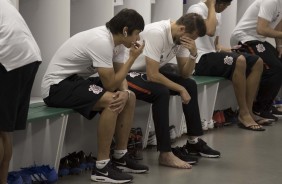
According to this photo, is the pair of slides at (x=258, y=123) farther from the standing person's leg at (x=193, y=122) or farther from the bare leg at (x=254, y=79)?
the standing person's leg at (x=193, y=122)

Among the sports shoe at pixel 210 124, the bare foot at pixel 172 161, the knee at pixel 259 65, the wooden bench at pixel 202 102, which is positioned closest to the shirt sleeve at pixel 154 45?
the bare foot at pixel 172 161

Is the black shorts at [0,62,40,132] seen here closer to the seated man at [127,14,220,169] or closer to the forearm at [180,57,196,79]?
the seated man at [127,14,220,169]

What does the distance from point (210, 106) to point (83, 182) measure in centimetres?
217

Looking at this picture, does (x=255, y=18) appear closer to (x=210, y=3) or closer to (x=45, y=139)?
(x=210, y=3)

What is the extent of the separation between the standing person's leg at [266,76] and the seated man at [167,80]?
1.73 metres

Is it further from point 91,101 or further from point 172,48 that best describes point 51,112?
point 172,48

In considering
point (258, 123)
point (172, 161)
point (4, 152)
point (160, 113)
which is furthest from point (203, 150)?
point (4, 152)

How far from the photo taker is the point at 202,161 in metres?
4.23

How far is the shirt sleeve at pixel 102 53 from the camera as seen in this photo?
11.6 ft

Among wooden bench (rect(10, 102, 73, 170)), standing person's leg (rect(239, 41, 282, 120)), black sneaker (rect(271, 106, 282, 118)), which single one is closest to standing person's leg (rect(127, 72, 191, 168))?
wooden bench (rect(10, 102, 73, 170))

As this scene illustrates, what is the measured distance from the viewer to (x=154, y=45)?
4.09 meters

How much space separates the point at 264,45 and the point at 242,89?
0.67 m

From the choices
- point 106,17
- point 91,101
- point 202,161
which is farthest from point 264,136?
point 91,101

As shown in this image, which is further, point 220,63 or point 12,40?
point 220,63
